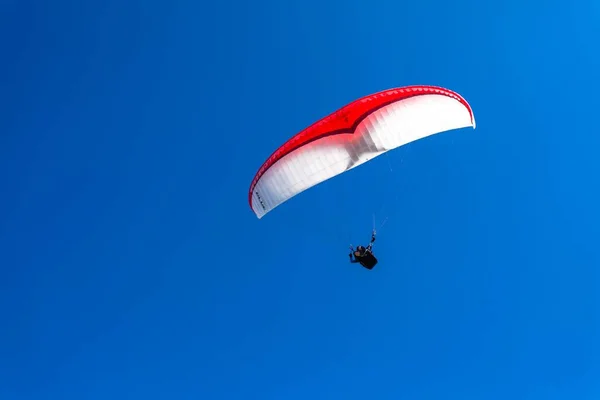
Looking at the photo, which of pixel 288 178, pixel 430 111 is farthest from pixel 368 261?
pixel 430 111

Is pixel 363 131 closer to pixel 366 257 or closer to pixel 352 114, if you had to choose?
pixel 352 114

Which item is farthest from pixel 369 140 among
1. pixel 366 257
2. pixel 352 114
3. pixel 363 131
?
pixel 366 257

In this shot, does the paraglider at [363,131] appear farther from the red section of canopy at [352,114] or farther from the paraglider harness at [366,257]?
the paraglider harness at [366,257]

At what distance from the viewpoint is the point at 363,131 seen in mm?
18516

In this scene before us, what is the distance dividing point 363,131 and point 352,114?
2.26 feet

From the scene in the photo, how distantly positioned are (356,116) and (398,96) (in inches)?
60.2

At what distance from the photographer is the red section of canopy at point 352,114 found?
18.2m

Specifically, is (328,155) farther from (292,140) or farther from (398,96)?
(398,96)

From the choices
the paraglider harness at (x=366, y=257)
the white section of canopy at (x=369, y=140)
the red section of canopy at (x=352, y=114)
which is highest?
the red section of canopy at (x=352, y=114)

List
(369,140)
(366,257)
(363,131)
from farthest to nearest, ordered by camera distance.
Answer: (366,257)
(369,140)
(363,131)

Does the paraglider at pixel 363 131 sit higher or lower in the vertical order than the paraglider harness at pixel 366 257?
higher

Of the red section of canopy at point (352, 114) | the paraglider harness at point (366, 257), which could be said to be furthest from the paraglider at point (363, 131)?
the paraglider harness at point (366, 257)

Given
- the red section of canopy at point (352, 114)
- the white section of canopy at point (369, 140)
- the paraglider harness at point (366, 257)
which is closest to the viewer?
the red section of canopy at point (352, 114)

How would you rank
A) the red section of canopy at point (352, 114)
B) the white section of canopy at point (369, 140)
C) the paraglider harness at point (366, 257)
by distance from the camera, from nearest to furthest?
the red section of canopy at point (352, 114)
the white section of canopy at point (369, 140)
the paraglider harness at point (366, 257)
